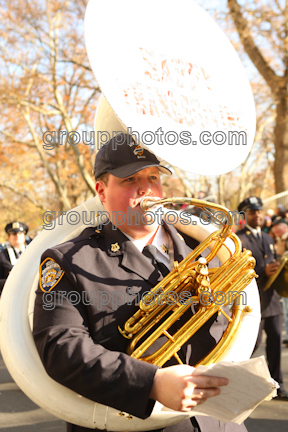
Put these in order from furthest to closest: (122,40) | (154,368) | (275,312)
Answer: (275,312) < (122,40) < (154,368)

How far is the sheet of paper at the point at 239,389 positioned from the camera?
1.25 metres

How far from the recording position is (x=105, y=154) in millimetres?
1777

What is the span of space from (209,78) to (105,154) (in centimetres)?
50

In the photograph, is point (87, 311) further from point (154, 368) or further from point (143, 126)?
point (143, 126)

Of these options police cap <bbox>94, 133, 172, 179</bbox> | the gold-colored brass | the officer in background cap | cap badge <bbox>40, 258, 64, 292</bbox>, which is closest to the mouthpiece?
the gold-colored brass

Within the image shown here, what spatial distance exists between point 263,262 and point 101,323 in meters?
3.76

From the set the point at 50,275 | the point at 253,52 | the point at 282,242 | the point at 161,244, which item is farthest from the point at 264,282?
the point at 253,52

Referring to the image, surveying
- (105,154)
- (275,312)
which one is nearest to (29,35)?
(275,312)

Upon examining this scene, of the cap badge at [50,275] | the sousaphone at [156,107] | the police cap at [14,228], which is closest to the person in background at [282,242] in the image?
the police cap at [14,228]

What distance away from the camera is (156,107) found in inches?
62.1

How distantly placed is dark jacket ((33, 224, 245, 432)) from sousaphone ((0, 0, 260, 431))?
9cm

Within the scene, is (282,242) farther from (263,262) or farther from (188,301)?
(188,301)

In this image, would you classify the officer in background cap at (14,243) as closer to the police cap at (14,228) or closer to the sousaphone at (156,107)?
the police cap at (14,228)

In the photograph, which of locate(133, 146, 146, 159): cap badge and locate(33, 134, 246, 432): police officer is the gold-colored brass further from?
locate(133, 146, 146, 159): cap badge
